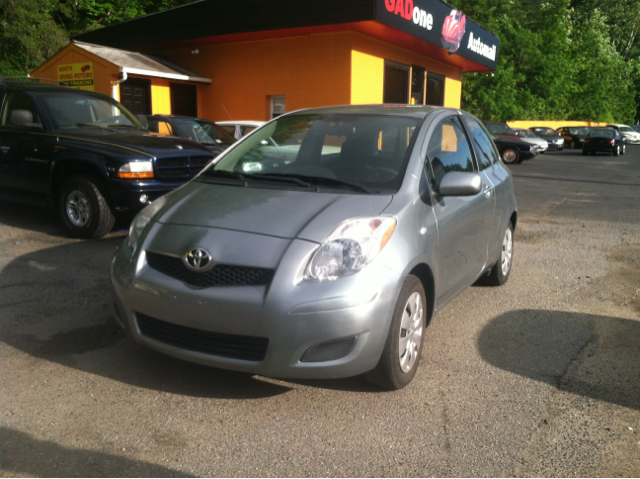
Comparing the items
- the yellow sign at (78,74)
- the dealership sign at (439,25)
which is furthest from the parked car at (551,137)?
the yellow sign at (78,74)

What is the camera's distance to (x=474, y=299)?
17.3ft

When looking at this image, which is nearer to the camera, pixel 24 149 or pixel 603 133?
pixel 24 149

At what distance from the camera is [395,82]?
1947 cm

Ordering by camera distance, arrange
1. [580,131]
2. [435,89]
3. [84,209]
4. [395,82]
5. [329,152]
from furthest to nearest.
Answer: [580,131] < [435,89] < [395,82] < [84,209] < [329,152]

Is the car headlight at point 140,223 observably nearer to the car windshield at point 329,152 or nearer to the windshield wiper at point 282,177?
the car windshield at point 329,152

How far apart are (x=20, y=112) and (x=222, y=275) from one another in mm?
5708

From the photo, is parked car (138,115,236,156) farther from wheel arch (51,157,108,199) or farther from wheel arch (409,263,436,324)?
wheel arch (409,263,436,324)

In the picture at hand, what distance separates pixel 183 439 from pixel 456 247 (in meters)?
2.21

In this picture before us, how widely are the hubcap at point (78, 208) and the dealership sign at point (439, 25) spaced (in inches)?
387

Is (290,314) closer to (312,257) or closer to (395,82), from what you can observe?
(312,257)

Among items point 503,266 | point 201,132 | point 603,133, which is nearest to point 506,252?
point 503,266

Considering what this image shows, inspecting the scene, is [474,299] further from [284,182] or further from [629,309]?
[284,182]

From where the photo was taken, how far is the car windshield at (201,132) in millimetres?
10781

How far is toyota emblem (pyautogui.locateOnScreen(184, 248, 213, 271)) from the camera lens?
10.2ft
